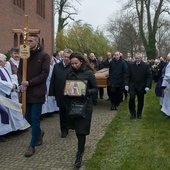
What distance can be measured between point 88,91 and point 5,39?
14607mm

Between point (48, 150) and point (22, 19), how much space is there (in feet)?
54.3

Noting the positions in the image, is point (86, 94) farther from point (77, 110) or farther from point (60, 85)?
point (60, 85)

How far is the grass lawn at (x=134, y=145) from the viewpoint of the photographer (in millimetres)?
5328

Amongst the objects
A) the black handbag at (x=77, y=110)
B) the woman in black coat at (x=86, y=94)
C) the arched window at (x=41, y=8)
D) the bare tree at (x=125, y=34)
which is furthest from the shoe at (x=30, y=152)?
the bare tree at (x=125, y=34)

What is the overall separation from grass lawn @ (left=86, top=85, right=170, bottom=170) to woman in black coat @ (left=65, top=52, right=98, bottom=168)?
414mm

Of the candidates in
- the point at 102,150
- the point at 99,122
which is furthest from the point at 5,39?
the point at 102,150

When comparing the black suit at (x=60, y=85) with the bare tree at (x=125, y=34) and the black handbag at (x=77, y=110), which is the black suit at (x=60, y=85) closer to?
the black handbag at (x=77, y=110)

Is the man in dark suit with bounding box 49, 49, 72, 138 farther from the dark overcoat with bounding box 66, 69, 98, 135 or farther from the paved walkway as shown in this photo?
the dark overcoat with bounding box 66, 69, 98, 135

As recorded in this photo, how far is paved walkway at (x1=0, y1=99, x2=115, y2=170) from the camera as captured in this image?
525 cm

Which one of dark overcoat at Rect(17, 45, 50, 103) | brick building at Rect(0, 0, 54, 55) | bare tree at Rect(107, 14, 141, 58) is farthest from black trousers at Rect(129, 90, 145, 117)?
bare tree at Rect(107, 14, 141, 58)

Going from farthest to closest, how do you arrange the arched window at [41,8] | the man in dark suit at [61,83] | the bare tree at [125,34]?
the bare tree at [125,34] → the arched window at [41,8] → the man in dark suit at [61,83]

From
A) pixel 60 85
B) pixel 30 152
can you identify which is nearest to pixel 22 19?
pixel 60 85

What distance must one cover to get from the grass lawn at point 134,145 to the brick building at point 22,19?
11441mm

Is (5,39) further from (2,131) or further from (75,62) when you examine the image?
(75,62)
